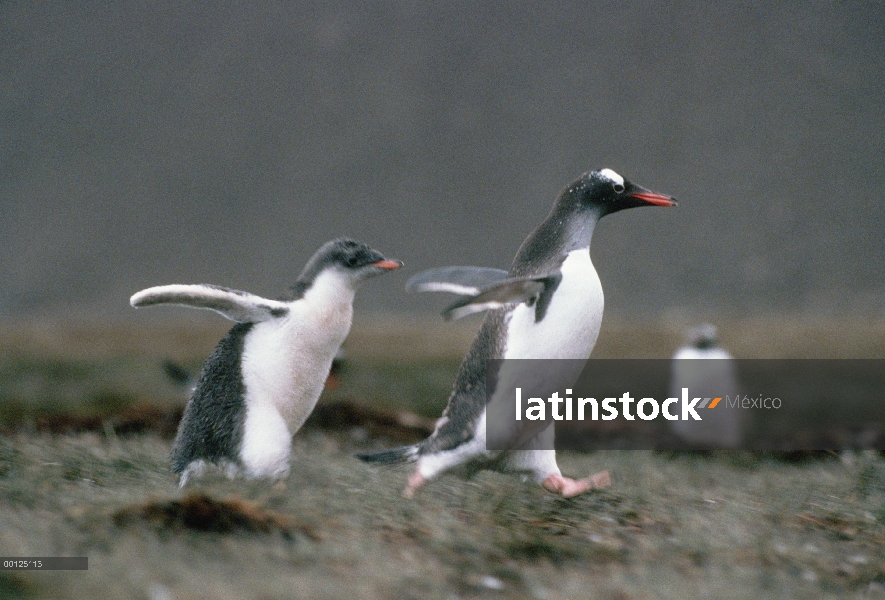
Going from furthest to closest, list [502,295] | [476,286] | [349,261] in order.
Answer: [476,286]
[349,261]
[502,295]

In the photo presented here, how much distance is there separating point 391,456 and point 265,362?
1.58 feet

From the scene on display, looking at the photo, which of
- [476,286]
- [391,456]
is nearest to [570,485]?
[391,456]

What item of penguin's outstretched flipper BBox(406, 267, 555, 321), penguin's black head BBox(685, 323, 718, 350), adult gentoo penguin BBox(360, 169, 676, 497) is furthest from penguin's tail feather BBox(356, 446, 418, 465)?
penguin's black head BBox(685, 323, 718, 350)

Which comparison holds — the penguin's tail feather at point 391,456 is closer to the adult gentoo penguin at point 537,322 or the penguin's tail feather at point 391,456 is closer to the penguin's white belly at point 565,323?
the adult gentoo penguin at point 537,322

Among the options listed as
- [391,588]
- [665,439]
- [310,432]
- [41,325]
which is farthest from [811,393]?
[41,325]

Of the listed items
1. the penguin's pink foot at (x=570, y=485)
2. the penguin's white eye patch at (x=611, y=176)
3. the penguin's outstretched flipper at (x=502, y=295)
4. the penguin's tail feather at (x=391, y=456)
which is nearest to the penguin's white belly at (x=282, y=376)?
the penguin's tail feather at (x=391, y=456)

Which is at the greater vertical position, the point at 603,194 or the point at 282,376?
the point at 603,194

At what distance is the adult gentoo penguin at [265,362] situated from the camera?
2445 millimetres

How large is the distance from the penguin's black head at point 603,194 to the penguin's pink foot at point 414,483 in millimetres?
929

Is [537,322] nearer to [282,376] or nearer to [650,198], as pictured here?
[650,198]

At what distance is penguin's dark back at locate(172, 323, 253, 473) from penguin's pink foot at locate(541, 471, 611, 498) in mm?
913

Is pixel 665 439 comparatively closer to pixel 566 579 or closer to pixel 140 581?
pixel 566 579

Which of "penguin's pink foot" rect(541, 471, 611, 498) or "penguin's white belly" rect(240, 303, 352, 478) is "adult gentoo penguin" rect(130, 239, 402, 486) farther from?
"penguin's pink foot" rect(541, 471, 611, 498)

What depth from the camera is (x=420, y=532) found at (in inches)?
79.7
